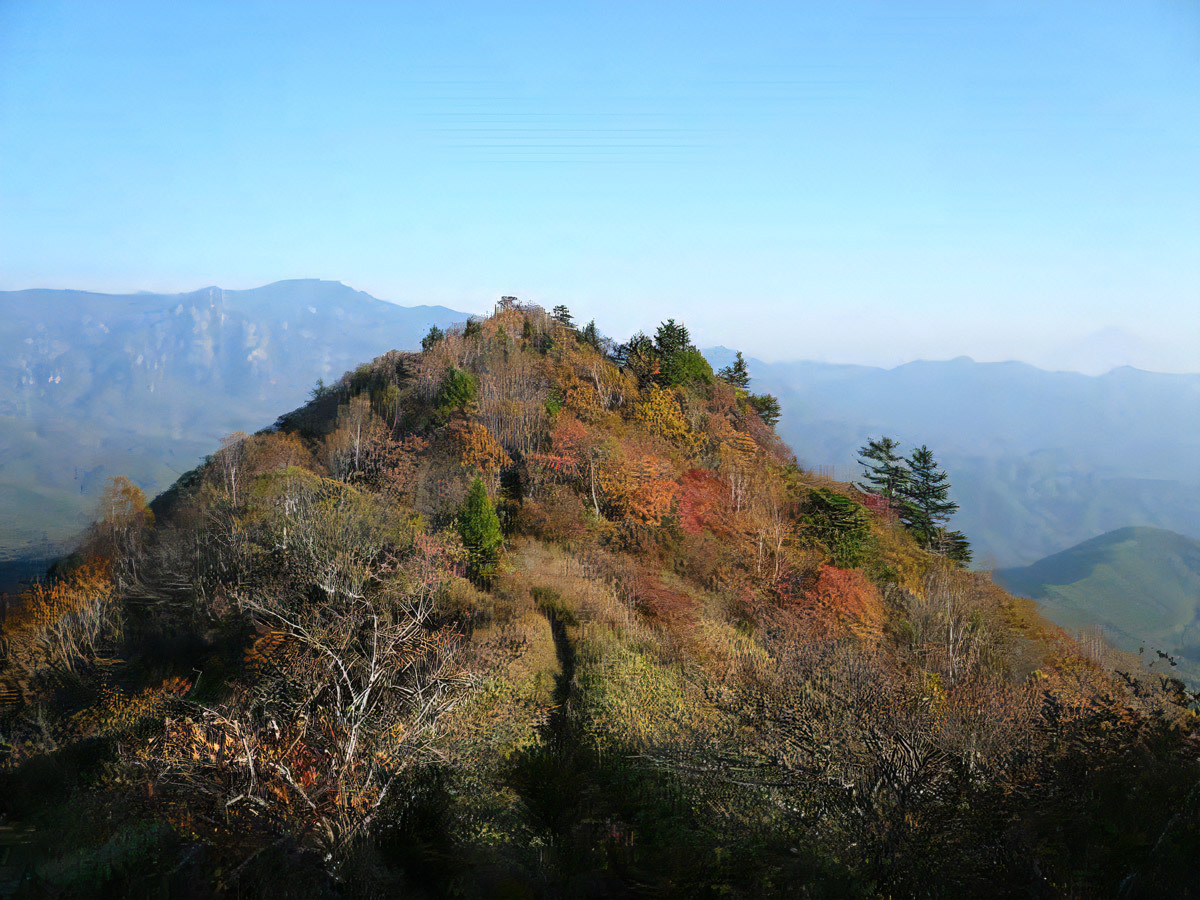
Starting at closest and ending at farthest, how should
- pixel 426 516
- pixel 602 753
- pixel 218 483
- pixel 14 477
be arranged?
pixel 602 753, pixel 426 516, pixel 218 483, pixel 14 477

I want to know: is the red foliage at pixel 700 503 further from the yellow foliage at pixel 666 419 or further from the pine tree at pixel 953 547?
the pine tree at pixel 953 547

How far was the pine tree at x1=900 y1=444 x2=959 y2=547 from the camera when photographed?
45562 mm

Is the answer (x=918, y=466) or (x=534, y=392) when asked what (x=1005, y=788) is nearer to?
(x=534, y=392)

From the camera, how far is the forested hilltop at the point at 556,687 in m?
11.6

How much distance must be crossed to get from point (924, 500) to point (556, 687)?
35.7 m

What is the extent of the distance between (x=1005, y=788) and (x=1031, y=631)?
26891 mm

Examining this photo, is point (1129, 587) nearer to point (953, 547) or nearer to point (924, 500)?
point (924, 500)

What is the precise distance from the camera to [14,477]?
177625 mm

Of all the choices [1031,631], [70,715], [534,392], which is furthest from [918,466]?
[70,715]

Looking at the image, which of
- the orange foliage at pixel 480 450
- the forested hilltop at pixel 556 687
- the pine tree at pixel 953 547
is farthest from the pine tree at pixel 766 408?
the orange foliage at pixel 480 450

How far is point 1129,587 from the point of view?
13725cm

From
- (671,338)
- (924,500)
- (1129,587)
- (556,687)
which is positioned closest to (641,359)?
(671,338)

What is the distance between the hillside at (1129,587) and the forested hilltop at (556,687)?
98.5 metres

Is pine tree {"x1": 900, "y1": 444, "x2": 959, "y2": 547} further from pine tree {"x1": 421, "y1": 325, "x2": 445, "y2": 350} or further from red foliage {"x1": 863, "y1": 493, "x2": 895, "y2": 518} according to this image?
pine tree {"x1": 421, "y1": 325, "x2": 445, "y2": 350}
